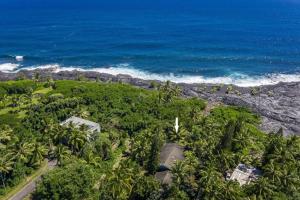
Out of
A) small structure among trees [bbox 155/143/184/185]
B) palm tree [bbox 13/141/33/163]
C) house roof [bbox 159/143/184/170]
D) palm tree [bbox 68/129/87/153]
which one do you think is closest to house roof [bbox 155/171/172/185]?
small structure among trees [bbox 155/143/184/185]

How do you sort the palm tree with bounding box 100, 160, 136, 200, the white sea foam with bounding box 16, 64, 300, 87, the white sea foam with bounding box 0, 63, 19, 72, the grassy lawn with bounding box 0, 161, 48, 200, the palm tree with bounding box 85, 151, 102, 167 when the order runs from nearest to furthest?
1. the palm tree with bounding box 100, 160, 136, 200
2. the grassy lawn with bounding box 0, 161, 48, 200
3. the palm tree with bounding box 85, 151, 102, 167
4. the white sea foam with bounding box 16, 64, 300, 87
5. the white sea foam with bounding box 0, 63, 19, 72

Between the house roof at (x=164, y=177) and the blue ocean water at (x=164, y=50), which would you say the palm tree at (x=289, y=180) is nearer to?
the house roof at (x=164, y=177)

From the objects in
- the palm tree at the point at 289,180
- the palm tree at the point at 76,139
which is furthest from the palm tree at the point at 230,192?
the palm tree at the point at 76,139

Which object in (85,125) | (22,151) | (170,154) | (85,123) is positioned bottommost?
(170,154)

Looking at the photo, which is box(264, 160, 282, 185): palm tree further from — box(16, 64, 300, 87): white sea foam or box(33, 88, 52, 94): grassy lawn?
box(33, 88, 52, 94): grassy lawn

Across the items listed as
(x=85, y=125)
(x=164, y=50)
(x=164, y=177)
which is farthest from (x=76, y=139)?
(x=164, y=50)

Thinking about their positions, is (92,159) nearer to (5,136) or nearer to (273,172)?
(5,136)

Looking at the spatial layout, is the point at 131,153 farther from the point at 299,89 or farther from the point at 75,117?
the point at 299,89
